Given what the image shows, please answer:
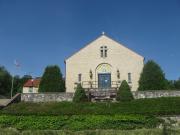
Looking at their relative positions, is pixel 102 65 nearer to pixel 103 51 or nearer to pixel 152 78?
pixel 103 51

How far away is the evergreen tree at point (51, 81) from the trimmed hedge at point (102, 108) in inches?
226

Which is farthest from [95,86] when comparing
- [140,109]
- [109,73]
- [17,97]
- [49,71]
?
[140,109]

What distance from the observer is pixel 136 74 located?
4350 cm

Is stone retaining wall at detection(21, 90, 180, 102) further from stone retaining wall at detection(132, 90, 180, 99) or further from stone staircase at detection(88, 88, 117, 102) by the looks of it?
stone staircase at detection(88, 88, 117, 102)

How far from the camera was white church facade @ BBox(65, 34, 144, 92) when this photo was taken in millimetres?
43938

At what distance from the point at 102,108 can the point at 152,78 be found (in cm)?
949

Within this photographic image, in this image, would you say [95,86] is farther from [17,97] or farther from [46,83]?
[17,97]

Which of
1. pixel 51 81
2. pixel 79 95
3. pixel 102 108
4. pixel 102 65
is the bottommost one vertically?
pixel 102 108

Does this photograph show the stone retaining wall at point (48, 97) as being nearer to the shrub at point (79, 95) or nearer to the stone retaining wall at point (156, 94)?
the shrub at point (79, 95)

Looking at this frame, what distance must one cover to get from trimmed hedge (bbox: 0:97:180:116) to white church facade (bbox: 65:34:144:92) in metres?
9.36

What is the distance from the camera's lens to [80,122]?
89.5ft

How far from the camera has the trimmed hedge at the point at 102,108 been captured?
29.7m

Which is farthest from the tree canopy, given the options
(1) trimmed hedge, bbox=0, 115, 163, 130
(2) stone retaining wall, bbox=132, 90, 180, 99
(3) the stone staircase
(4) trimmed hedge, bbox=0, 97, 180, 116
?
(1) trimmed hedge, bbox=0, 115, 163, 130

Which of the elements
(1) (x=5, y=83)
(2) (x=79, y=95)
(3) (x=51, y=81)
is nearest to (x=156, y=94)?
(2) (x=79, y=95)
